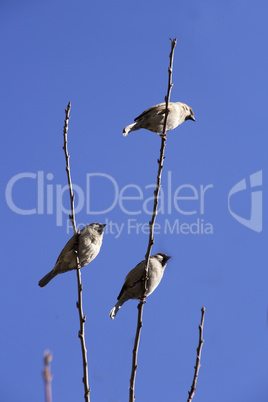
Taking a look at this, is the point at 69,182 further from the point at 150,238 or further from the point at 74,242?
the point at 74,242

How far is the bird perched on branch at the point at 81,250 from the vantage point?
4.75m

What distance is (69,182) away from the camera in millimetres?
3480

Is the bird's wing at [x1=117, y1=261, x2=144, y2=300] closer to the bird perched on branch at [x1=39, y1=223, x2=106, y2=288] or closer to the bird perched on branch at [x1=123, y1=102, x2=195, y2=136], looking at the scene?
the bird perched on branch at [x1=39, y1=223, x2=106, y2=288]

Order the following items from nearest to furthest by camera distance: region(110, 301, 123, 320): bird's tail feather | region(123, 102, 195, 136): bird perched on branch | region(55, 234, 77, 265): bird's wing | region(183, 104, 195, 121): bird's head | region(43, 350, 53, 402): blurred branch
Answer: region(43, 350, 53, 402): blurred branch → region(55, 234, 77, 265): bird's wing → region(110, 301, 123, 320): bird's tail feather → region(123, 102, 195, 136): bird perched on branch → region(183, 104, 195, 121): bird's head

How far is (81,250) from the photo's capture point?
474 centimetres

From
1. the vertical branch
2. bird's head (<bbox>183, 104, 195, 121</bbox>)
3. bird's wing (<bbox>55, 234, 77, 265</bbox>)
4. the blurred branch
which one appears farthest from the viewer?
bird's head (<bbox>183, 104, 195, 121</bbox>)

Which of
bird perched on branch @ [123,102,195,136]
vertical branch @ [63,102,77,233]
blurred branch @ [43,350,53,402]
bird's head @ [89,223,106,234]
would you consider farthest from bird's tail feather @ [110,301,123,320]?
blurred branch @ [43,350,53,402]

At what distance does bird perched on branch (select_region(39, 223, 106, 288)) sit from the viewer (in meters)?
4.75

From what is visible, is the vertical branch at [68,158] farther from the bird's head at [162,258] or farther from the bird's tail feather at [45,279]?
the bird's head at [162,258]

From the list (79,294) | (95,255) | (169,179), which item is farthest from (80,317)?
(169,179)

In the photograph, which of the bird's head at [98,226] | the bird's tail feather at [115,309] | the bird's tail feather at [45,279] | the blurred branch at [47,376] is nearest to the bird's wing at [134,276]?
the bird's tail feather at [115,309]

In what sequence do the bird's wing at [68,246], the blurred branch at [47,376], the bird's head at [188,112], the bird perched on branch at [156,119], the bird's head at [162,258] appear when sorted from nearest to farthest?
the blurred branch at [47,376] → the bird's wing at [68,246] → the bird's head at [162,258] → the bird perched on branch at [156,119] → the bird's head at [188,112]

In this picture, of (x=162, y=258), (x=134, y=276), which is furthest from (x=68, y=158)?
(x=162, y=258)

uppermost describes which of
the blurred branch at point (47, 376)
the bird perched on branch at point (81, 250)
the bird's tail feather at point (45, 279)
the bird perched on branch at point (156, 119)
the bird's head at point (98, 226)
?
the bird perched on branch at point (156, 119)
